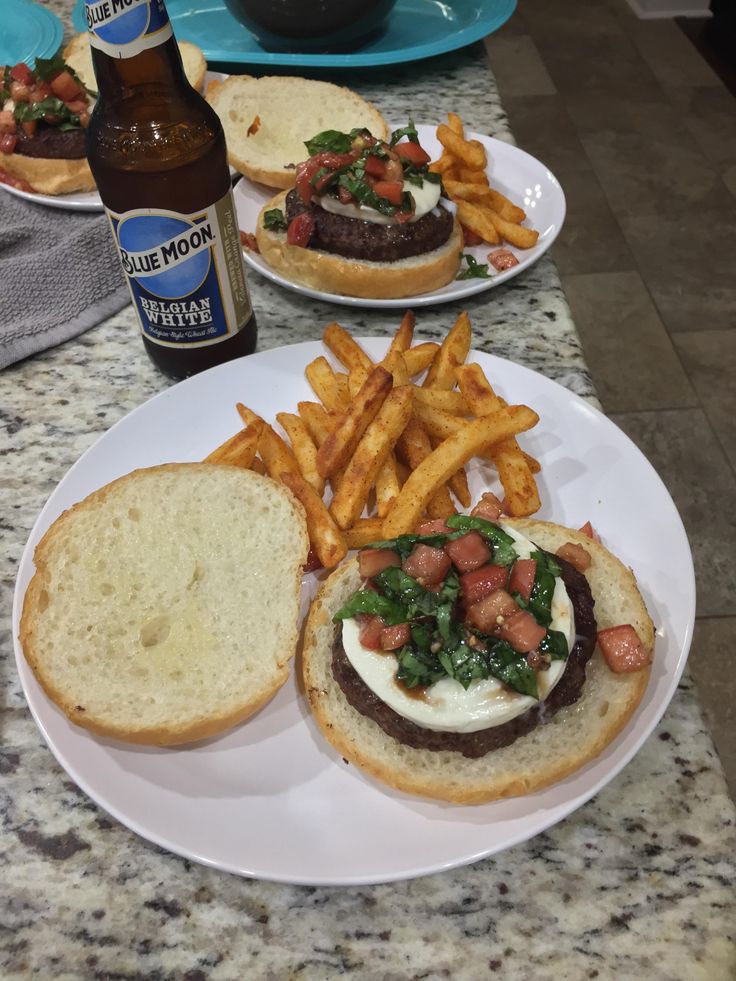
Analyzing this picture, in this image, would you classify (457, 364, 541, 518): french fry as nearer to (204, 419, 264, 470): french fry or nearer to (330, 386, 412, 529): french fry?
(330, 386, 412, 529): french fry

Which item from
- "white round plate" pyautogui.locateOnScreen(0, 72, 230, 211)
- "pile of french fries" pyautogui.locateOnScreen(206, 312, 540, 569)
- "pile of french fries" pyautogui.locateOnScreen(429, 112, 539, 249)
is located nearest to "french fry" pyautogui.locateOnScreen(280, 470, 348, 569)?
"pile of french fries" pyautogui.locateOnScreen(206, 312, 540, 569)

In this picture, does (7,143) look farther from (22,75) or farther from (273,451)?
(273,451)

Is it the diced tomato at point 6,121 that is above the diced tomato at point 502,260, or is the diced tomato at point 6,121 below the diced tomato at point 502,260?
above

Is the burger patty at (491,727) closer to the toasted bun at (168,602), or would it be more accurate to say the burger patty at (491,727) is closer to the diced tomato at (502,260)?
the toasted bun at (168,602)

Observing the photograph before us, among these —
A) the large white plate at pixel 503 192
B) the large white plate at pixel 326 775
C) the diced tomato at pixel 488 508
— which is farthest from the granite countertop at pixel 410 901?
the large white plate at pixel 503 192

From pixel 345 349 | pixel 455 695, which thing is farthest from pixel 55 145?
pixel 455 695

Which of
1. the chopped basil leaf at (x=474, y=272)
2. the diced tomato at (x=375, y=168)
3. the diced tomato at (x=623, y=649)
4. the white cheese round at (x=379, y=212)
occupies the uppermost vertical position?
the diced tomato at (x=375, y=168)
